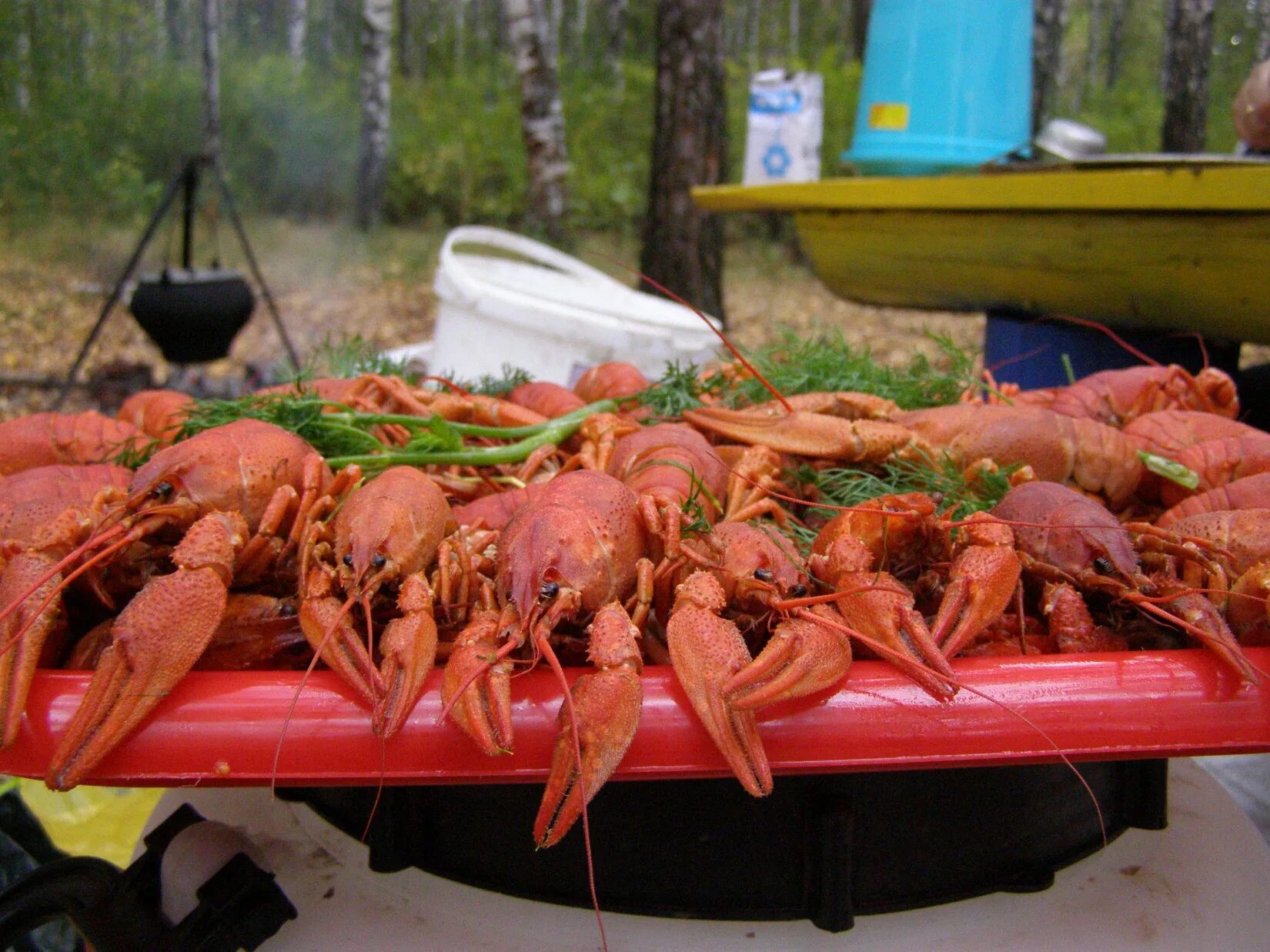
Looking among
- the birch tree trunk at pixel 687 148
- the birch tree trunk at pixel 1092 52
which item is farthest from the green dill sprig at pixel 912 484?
the birch tree trunk at pixel 1092 52

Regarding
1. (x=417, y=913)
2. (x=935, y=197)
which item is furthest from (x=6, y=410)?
(x=417, y=913)

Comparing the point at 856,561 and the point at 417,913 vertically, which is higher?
the point at 856,561

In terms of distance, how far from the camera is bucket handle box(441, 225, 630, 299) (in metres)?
2.69

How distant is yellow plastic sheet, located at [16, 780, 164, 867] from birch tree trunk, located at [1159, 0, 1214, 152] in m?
5.78

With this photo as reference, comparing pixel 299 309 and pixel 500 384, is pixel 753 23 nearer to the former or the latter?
pixel 299 309

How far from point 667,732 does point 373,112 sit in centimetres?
1054

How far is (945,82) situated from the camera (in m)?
3.43

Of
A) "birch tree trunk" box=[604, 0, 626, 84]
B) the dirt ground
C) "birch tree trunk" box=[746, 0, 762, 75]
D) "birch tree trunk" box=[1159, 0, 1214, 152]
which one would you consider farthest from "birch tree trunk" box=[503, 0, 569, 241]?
"birch tree trunk" box=[746, 0, 762, 75]

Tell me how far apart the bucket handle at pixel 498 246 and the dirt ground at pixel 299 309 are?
21.7 inches

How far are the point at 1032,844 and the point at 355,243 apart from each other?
913 cm

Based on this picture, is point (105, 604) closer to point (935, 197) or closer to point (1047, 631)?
point (1047, 631)

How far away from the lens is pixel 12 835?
5.30 feet

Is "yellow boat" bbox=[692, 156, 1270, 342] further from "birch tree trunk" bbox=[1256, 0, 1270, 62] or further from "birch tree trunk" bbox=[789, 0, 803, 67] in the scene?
"birch tree trunk" bbox=[789, 0, 803, 67]

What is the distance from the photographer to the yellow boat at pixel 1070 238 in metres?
2.06
